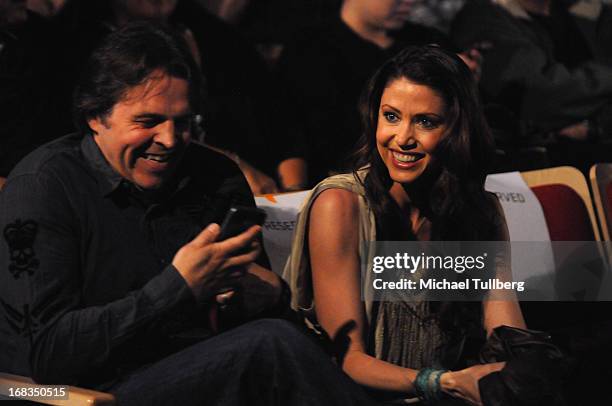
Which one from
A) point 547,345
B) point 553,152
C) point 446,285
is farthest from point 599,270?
point 547,345

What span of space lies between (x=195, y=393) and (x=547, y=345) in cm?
86

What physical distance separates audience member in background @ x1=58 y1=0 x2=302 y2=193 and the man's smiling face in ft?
3.72

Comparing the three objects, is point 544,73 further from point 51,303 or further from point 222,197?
point 51,303

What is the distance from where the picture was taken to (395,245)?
9.62 ft

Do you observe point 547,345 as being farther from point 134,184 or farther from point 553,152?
point 553,152

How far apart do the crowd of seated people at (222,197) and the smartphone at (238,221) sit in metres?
0.04

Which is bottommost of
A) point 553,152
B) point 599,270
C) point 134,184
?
point 134,184

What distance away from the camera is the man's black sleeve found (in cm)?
230

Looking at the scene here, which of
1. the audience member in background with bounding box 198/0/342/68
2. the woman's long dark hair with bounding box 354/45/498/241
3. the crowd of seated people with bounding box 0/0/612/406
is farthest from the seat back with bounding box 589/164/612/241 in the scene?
the audience member in background with bounding box 198/0/342/68

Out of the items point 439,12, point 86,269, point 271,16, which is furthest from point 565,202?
point 86,269

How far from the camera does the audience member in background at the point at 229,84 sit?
12.2 ft

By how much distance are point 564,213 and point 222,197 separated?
1674 mm

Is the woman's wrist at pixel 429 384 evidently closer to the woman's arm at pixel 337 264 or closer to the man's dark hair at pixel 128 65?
the woman's arm at pixel 337 264

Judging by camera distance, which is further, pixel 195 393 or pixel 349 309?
pixel 349 309
